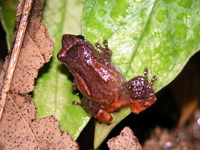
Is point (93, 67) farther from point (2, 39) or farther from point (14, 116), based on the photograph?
point (2, 39)

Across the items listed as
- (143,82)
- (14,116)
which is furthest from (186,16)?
(14,116)

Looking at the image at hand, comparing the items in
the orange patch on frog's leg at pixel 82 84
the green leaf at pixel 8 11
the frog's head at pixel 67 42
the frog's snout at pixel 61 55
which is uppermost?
the green leaf at pixel 8 11

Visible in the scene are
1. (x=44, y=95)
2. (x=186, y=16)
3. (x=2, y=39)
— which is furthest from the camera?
(x=2, y=39)

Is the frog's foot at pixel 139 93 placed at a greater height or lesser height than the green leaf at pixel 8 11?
lesser

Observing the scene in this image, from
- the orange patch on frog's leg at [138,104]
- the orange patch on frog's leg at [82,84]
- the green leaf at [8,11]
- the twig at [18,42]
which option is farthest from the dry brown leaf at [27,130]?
the green leaf at [8,11]

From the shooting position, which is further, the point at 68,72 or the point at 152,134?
the point at 152,134

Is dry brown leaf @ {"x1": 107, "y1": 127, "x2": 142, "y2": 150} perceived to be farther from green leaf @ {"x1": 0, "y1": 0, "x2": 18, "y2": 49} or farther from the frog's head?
green leaf @ {"x1": 0, "y1": 0, "x2": 18, "y2": 49}

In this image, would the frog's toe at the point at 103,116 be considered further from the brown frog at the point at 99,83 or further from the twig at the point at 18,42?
the twig at the point at 18,42
